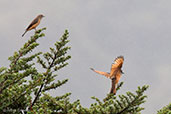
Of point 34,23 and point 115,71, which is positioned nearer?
point 115,71

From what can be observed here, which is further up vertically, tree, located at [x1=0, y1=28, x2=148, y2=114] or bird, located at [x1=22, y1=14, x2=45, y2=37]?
bird, located at [x1=22, y1=14, x2=45, y2=37]

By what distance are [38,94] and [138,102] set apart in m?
3.49

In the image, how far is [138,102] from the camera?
7266 mm

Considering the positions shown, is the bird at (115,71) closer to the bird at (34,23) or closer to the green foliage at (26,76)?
the green foliage at (26,76)

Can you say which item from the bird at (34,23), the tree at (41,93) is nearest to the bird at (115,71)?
the tree at (41,93)

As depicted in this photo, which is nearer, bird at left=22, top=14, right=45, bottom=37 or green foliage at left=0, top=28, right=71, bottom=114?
green foliage at left=0, top=28, right=71, bottom=114

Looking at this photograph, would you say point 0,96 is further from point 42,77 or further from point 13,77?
point 42,77

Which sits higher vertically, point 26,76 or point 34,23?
point 34,23

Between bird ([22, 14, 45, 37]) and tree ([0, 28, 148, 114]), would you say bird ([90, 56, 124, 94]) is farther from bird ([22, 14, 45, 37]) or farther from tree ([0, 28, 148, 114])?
bird ([22, 14, 45, 37])

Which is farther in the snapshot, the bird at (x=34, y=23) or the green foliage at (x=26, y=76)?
the bird at (x=34, y=23)

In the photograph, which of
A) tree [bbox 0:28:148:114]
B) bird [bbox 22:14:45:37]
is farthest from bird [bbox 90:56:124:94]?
bird [bbox 22:14:45:37]

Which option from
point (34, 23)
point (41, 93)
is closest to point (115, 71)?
point (41, 93)

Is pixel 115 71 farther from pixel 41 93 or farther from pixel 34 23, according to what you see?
pixel 34 23

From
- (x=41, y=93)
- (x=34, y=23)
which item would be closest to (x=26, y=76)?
(x=41, y=93)
